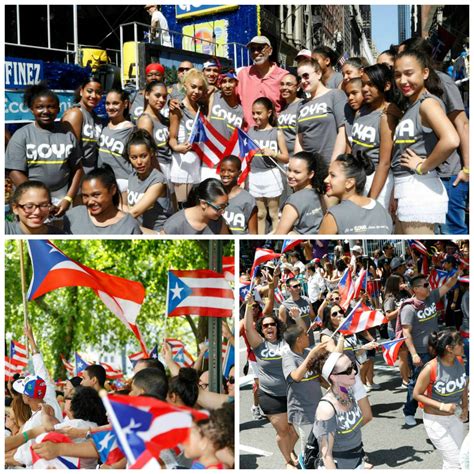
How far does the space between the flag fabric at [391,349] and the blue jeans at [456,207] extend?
968 mm

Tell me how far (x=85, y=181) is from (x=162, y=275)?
3.18 m

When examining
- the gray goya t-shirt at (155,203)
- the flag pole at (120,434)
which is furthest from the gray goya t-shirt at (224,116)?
the flag pole at (120,434)

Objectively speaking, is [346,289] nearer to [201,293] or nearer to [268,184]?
[201,293]

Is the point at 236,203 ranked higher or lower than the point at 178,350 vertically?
higher

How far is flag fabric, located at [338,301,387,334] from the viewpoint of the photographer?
5.79 metres

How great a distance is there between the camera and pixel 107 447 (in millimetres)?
5555

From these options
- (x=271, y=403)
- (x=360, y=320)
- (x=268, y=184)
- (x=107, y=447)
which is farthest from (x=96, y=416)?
(x=268, y=184)

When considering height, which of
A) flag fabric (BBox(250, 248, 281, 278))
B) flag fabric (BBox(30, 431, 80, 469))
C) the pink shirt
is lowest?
flag fabric (BBox(30, 431, 80, 469))

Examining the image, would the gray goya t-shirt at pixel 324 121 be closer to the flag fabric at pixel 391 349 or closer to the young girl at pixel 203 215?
the young girl at pixel 203 215

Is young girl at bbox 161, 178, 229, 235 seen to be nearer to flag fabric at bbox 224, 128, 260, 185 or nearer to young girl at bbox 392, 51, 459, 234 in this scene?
flag fabric at bbox 224, 128, 260, 185

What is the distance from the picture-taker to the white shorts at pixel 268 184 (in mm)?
6934

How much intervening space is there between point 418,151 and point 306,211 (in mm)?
982

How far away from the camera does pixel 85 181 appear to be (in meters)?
5.94

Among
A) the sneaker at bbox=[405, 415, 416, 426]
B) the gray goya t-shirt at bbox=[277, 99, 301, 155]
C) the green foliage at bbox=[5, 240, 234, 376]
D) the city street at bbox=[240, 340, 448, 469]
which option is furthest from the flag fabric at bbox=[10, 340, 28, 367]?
the sneaker at bbox=[405, 415, 416, 426]
